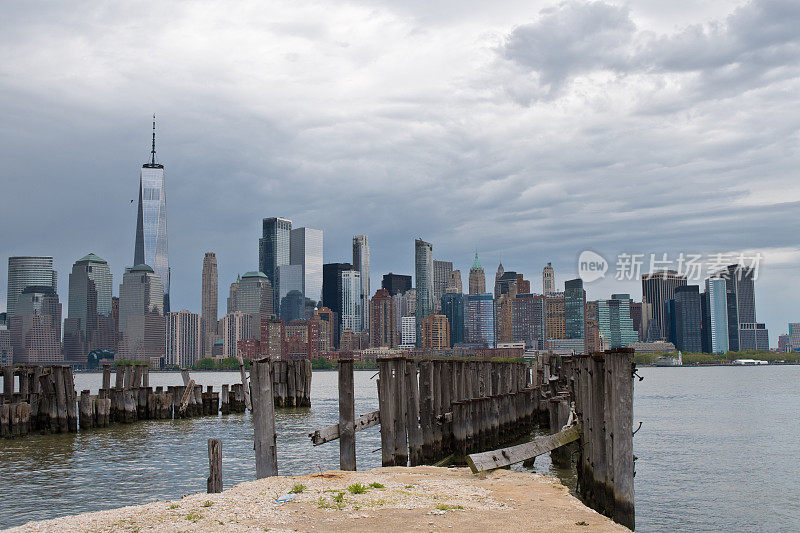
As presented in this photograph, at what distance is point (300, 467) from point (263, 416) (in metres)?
10.5

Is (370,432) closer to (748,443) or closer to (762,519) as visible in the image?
(748,443)

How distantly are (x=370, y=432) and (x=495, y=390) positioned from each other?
8.66m

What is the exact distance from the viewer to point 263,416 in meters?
16.0

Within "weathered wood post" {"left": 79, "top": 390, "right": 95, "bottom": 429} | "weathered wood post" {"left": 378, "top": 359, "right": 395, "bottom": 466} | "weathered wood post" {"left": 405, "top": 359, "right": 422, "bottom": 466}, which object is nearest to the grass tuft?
"weathered wood post" {"left": 378, "top": 359, "right": 395, "bottom": 466}

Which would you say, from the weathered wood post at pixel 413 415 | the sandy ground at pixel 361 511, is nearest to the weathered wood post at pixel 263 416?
the sandy ground at pixel 361 511

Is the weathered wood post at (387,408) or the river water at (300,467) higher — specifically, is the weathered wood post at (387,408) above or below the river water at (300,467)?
above

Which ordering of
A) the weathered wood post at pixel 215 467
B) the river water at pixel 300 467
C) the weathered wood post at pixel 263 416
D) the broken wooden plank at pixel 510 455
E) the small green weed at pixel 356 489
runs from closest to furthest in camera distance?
the small green weed at pixel 356 489 < the weathered wood post at pixel 215 467 < the broken wooden plank at pixel 510 455 < the weathered wood post at pixel 263 416 < the river water at pixel 300 467

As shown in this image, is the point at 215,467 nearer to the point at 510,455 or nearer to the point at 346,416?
the point at 346,416

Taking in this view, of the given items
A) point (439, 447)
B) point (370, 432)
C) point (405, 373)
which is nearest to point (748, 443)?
point (370, 432)

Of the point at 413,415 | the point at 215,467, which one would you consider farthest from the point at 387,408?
the point at 215,467

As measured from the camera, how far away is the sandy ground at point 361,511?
40.1 ft

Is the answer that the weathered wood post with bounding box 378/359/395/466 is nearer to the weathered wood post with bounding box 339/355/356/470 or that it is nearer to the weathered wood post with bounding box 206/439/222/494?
the weathered wood post with bounding box 339/355/356/470

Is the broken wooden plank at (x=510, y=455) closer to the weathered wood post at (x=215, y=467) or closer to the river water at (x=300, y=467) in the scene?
the river water at (x=300, y=467)

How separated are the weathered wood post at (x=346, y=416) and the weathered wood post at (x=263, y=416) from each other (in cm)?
188
